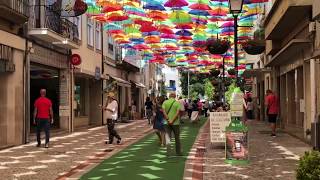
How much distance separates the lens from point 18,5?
58.1 feet

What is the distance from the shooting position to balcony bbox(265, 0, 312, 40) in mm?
15753

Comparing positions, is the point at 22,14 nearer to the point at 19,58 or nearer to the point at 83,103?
the point at 19,58

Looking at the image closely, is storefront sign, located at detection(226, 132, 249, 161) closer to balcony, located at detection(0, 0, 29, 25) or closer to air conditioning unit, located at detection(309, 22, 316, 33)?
air conditioning unit, located at detection(309, 22, 316, 33)

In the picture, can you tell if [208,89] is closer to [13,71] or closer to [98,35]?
[98,35]

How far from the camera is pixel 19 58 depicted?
18.3m

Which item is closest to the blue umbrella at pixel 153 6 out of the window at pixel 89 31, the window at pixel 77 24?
the window at pixel 77 24

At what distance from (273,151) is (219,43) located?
4.46m

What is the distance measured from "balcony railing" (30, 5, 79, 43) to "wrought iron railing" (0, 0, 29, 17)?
110 cm

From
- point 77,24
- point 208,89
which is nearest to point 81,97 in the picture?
point 77,24

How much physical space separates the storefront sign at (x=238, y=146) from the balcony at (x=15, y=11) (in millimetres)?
7906

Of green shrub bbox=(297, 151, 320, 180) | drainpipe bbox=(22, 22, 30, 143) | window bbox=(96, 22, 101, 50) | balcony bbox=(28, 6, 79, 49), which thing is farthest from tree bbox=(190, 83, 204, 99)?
green shrub bbox=(297, 151, 320, 180)

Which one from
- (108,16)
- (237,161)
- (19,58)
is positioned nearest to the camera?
(237,161)

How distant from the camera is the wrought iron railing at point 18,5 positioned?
54.7 feet

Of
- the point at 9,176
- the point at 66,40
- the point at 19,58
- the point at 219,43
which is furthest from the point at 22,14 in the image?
the point at 9,176
